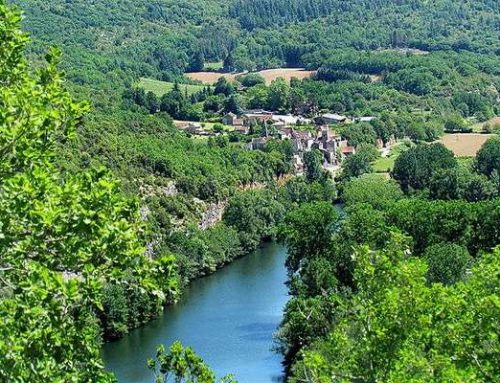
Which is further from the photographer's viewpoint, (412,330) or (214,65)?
(214,65)

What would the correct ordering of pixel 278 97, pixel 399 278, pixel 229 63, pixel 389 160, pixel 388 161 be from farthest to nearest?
pixel 229 63 → pixel 278 97 → pixel 389 160 → pixel 388 161 → pixel 399 278

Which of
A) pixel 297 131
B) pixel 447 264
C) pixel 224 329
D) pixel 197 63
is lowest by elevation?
pixel 224 329

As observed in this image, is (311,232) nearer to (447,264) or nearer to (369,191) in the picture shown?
(447,264)

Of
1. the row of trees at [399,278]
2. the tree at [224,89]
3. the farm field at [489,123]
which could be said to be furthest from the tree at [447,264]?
the tree at [224,89]

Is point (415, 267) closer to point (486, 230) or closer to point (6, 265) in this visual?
point (6, 265)

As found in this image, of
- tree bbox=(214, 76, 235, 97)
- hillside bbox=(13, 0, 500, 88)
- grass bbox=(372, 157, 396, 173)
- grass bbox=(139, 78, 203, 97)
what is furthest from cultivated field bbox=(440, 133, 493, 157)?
hillside bbox=(13, 0, 500, 88)

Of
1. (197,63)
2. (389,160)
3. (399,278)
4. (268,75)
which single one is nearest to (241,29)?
(197,63)

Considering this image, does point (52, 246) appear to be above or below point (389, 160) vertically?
above

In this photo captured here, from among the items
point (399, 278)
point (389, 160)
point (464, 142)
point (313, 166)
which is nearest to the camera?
point (399, 278)
